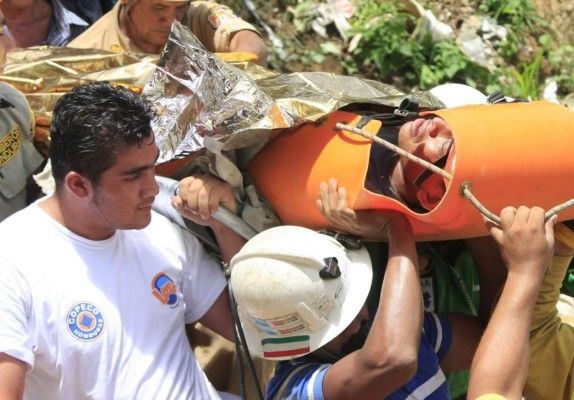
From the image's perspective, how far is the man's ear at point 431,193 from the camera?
2416 millimetres

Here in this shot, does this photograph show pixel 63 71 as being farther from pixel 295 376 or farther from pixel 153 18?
Result: pixel 295 376

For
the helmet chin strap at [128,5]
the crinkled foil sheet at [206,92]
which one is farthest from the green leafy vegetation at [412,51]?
the crinkled foil sheet at [206,92]

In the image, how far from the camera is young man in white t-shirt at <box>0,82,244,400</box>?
2.45 metres

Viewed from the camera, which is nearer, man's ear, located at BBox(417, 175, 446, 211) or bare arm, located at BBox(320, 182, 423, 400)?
bare arm, located at BBox(320, 182, 423, 400)

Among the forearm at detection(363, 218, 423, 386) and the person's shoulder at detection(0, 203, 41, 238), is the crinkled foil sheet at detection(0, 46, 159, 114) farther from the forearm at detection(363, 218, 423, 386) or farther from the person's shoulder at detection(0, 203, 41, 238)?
the forearm at detection(363, 218, 423, 386)

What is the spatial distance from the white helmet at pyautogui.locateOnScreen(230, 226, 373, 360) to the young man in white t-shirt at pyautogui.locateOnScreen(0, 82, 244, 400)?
0.34 m

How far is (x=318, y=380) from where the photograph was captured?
7.89ft

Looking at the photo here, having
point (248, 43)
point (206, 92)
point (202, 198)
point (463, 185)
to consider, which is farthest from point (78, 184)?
point (248, 43)

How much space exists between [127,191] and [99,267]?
26cm

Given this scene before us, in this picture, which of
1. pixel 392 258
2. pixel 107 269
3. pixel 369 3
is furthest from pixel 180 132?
pixel 369 3

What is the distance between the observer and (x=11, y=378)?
7.44 feet

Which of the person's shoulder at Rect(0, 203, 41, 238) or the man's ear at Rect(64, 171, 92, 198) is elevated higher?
the man's ear at Rect(64, 171, 92, 198)

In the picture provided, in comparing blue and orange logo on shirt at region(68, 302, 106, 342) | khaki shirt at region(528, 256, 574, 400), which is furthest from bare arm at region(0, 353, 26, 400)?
khaki shirt at region(528, 256, 574, 400)

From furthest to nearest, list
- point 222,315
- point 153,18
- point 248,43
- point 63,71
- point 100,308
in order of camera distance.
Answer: point 248,43
point 153,18
point 63,71
point 222,315
point 100,308
